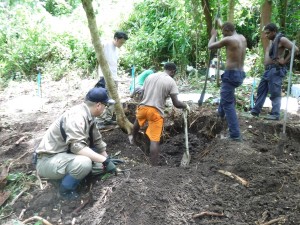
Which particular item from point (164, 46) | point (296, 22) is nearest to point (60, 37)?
point (164, 46)

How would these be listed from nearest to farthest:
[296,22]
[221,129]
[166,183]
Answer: [166,183] < [221,129] < [296,22]

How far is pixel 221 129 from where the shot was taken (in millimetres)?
5934

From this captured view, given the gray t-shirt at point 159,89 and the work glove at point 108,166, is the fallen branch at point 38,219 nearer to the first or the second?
the work glove at point 108,166

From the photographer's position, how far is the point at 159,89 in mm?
4789

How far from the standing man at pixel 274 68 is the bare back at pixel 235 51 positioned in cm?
110

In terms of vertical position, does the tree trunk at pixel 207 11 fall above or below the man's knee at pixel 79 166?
above

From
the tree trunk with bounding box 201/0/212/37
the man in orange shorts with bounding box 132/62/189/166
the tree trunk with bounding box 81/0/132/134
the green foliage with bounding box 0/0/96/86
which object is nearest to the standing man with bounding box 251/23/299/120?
the man in orange shorts with bounding box 132/62/189/166

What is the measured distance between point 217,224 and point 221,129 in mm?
2868

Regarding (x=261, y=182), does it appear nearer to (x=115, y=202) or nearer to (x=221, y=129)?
(x=115, y=202)

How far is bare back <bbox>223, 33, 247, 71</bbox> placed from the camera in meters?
4.86

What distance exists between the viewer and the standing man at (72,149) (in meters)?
3.50

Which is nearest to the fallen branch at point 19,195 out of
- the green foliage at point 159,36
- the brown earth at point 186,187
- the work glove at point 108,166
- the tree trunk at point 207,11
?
the brown earth at point 186,187

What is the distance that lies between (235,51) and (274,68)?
133 cm

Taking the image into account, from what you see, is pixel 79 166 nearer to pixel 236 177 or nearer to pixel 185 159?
pixel 236 177
